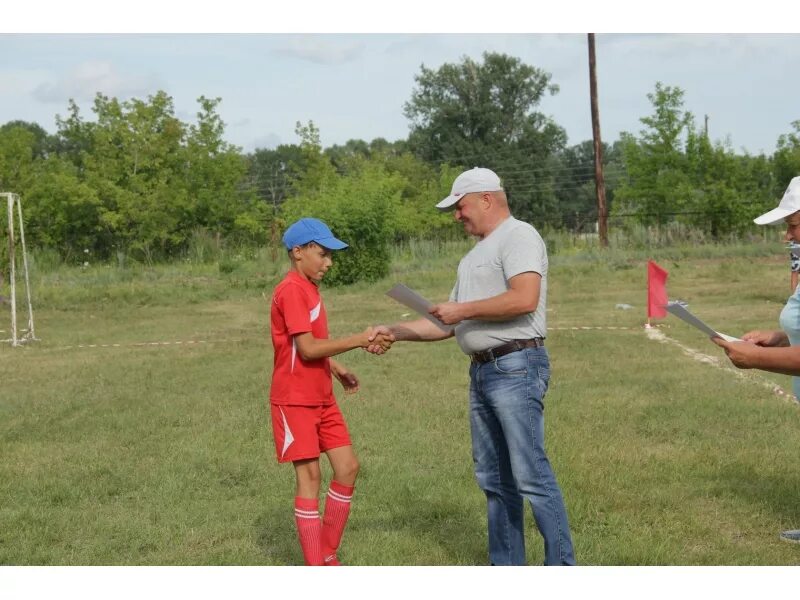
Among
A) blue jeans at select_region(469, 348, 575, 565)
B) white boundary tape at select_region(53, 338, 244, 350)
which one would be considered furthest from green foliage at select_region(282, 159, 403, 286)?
blue jeans at select_region(469, 348, 575, 565)

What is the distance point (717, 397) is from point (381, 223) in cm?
1903

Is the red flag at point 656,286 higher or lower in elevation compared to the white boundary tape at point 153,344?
higher

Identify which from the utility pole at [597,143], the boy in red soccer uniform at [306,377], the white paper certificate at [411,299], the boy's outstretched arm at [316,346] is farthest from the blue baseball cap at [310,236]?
the utility pole at [597,143]

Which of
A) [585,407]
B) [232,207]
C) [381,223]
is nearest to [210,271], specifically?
[381,223]

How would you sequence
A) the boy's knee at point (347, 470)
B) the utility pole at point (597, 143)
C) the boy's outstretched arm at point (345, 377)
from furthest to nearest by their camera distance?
the utility pole at point (597, 143)
the boy's outstretched arm at point (345, 377)
the boy's knee at point (347, 470)

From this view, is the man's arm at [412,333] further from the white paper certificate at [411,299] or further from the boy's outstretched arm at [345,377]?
the boy's outstretched arm at [345,377]

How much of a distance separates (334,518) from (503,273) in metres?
1.56

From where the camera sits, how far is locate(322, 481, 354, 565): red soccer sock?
17.8 feet

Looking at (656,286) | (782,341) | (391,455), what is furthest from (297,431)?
A: (656,286)

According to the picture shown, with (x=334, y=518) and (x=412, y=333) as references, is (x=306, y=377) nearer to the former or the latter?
(x=412, y=333)

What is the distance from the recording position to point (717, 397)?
10.4 m

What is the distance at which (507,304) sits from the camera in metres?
4.81

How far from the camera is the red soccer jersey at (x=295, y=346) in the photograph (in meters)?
5.14

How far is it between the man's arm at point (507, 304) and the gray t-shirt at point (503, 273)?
4 cm
